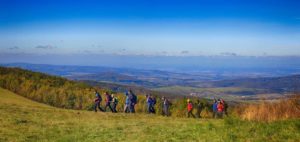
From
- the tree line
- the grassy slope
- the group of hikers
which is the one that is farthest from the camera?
the tree line

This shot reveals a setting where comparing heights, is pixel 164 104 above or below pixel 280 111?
below

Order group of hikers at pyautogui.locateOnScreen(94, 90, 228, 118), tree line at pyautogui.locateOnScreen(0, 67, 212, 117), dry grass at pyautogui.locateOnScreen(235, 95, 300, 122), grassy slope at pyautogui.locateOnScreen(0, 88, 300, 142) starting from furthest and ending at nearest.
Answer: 1. tree line at pyautogui.locateOnScreen(0, 67, 212, 117)
2. group of hikers at pyautogui.locateOnScreen(94, 90, 228, 118)
3. dry grass at pyautogui.locateOnScreen(235, 95, 300, 122)
4. grassy slope at pyautogui.locateOnScreen(0, 88, 300, 142)

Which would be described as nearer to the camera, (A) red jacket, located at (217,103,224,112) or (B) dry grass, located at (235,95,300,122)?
(B) dry grass, located at (235,95,300,122)

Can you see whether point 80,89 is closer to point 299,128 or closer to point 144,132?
point 144,132

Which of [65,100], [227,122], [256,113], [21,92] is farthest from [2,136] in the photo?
[21,92]

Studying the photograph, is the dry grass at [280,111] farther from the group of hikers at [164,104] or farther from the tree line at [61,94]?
the tree line at [61,94]

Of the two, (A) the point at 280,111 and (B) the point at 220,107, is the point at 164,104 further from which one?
(A) the point at 280,111

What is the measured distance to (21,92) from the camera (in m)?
43.1

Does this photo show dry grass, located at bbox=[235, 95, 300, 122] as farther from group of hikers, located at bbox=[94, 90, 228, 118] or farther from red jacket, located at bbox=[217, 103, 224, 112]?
group of hikers, located at bbox=[94, 90, 228, 118]

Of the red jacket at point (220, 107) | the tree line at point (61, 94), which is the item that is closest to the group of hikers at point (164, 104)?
the red jacket at point (220, 107)

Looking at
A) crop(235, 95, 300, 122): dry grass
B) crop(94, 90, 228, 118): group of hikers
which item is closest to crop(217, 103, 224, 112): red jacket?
crop(94, 90, 228, 118): group of hikers

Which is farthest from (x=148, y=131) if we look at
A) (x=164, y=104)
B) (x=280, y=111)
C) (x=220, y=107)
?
(x=164, y=104)

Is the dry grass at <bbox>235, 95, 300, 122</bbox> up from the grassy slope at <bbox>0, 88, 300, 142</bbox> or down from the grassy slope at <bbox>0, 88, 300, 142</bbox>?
up

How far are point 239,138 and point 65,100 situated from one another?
3117 cm
